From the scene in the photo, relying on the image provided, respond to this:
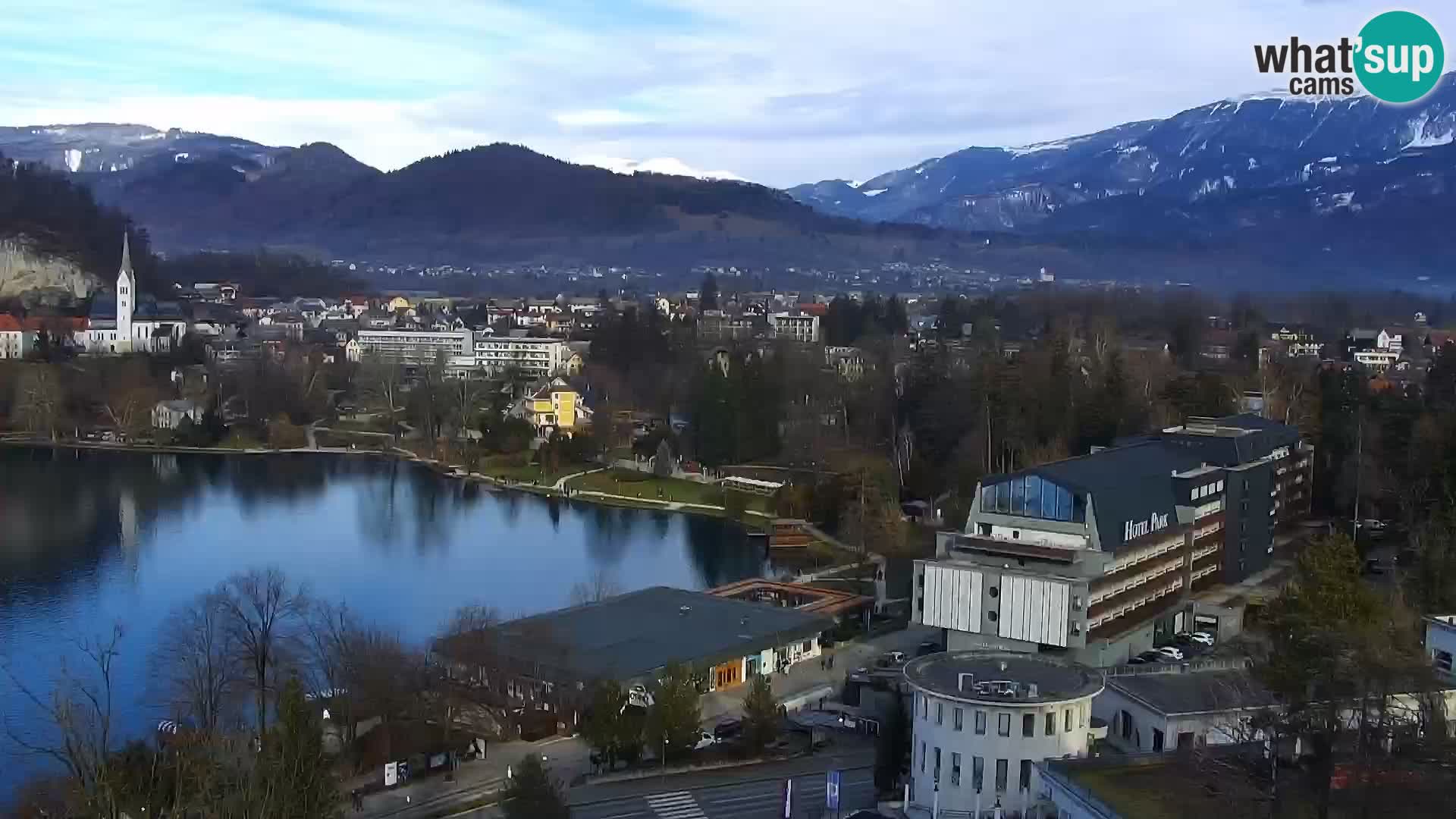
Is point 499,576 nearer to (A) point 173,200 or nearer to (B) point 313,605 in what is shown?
(B) point 313,605

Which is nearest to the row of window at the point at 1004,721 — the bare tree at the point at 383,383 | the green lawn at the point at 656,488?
the green lawn at the point at 656,488

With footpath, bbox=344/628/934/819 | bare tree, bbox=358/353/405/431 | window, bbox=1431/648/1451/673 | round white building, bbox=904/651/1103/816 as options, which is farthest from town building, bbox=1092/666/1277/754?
bare tree, bbox=358/353/405/431

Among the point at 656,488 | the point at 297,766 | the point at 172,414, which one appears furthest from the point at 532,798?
the point at 172,414

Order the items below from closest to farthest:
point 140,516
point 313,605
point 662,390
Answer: point 313,605
point 140,516
point 662,390

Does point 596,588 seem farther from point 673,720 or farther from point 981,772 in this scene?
point 981,772

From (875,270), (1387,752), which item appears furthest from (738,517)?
(875,270)
